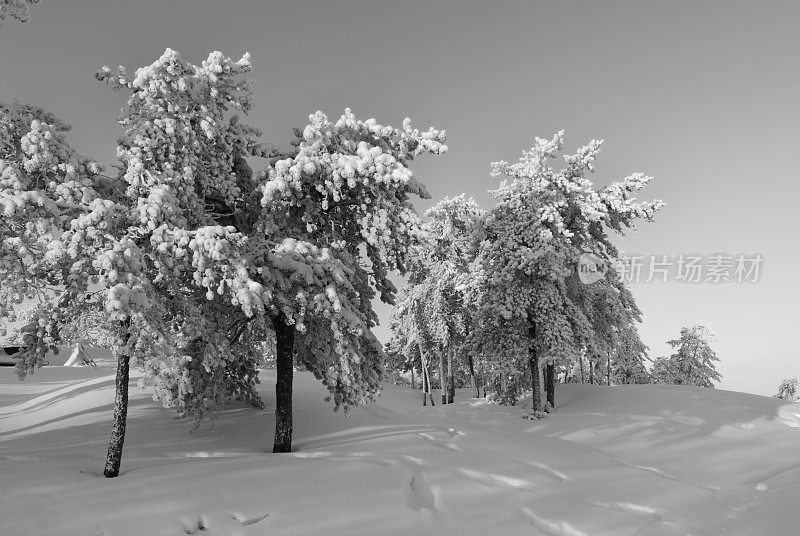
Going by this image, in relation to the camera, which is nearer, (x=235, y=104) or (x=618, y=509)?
(x=618, y=509)

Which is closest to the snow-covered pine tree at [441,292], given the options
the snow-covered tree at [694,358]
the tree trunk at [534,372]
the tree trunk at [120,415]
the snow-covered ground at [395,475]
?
the tree trunk at [534,372]

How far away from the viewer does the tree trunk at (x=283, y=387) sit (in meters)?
12.0

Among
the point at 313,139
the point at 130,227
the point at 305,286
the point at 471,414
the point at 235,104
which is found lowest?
the point at 471,414

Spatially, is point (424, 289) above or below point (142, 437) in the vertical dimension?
above

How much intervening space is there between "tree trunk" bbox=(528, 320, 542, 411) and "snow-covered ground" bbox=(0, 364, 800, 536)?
1626 mm

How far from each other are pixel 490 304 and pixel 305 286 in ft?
38.8

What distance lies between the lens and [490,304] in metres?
21.5

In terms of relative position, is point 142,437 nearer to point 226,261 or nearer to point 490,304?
point 226,261

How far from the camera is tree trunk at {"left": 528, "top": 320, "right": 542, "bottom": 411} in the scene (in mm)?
20188

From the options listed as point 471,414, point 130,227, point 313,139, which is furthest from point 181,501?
point 471,414

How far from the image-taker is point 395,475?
896 cm

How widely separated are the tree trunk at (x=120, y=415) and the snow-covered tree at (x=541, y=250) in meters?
14.6

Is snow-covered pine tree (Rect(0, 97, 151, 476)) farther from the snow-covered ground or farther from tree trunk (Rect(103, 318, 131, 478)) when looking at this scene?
the snow-covered ground

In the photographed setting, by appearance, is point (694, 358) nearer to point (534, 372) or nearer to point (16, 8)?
point (534, 372)
